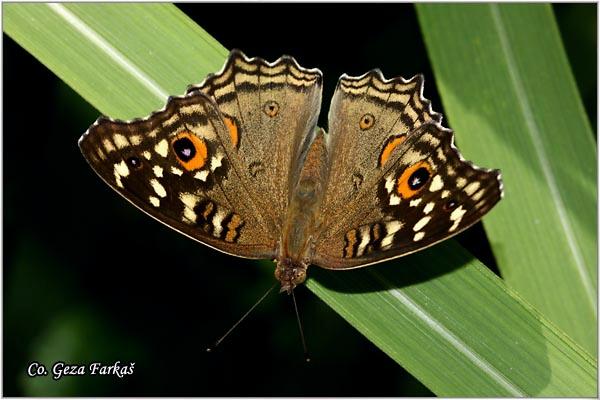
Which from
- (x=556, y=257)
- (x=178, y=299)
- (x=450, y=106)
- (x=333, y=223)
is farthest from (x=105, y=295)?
(x=556, y=257)

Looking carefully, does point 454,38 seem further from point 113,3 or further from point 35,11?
point 35,11

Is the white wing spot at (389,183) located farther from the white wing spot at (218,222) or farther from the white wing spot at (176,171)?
the white wing spot at (176,171)

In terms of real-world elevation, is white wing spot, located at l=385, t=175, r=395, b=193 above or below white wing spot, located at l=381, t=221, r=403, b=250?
above

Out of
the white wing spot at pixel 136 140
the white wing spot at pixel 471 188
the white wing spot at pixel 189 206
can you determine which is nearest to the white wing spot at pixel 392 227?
the white wing spot at pixel 471 188

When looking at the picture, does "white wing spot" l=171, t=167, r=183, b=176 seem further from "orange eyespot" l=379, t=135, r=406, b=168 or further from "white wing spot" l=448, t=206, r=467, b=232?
"white wing spot" l=448, t=206, r=467, b=232

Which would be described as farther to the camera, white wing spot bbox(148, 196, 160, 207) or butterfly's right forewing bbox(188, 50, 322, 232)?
butterfly's right forewing bbox(188, 50, 322, 232)

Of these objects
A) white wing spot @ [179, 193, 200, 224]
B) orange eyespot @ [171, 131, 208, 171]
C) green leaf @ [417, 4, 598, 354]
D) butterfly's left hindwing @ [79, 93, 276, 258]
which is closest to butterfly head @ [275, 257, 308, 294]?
butterfly's left hindwing @ [79, 93, 276, 258]

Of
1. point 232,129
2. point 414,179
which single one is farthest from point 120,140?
point 414,179
